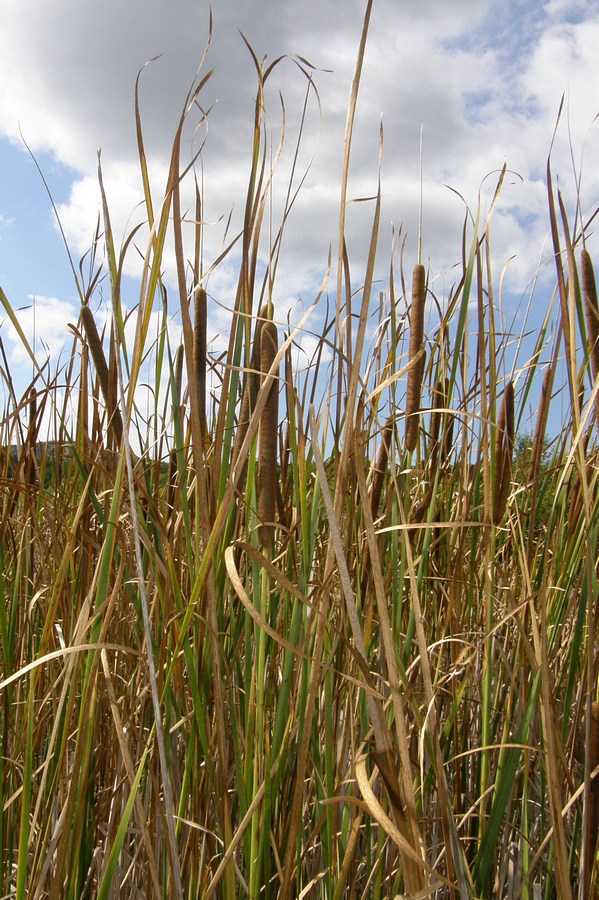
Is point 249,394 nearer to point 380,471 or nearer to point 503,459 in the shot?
point 380,471

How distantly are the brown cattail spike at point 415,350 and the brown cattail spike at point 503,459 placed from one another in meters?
0.13

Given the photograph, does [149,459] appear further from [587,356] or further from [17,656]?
[587,356]

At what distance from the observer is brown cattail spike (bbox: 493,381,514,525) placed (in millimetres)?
1112

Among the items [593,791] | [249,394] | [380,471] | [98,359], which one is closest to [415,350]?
[380,471]

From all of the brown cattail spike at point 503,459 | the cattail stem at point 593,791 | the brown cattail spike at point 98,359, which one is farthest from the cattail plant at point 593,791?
the brown cattail spike at point 98,359

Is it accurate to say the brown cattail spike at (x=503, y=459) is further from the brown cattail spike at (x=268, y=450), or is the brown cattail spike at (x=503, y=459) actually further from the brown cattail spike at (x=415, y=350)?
the brown cattail spike at (x=268, y=450)

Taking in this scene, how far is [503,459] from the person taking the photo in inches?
43.8

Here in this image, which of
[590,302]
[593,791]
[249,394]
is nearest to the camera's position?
[593,791]

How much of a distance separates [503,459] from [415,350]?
22 cm

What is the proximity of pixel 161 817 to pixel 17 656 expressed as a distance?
0.65 meters

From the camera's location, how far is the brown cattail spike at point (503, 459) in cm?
111

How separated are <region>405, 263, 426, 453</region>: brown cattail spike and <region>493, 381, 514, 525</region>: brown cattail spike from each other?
134mm

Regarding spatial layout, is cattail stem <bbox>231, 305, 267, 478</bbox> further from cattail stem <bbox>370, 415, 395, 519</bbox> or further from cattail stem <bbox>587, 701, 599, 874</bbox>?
cattail stem <bbox>587, 701, 599, 874</bbox>

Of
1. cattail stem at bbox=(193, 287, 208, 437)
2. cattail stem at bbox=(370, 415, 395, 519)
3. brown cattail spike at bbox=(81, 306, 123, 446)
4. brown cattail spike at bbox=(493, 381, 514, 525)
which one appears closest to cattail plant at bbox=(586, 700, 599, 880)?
brown cattail spike at bbox=(493, 381, 514, 525)
